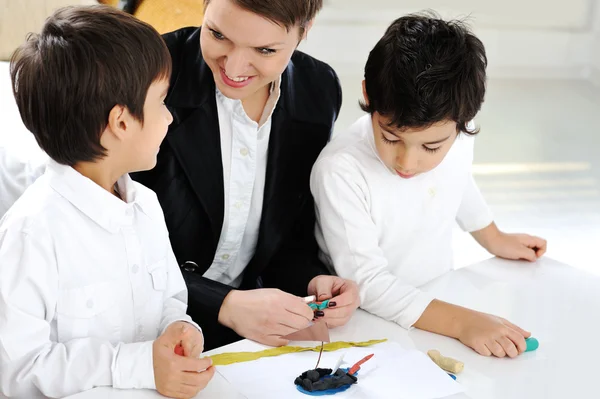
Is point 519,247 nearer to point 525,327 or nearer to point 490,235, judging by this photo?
point 490,235

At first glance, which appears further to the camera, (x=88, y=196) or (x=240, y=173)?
(x=240, y=173)

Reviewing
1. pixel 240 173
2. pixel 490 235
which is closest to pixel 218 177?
pixel 240 173

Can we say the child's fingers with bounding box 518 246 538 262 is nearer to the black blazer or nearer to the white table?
the white table

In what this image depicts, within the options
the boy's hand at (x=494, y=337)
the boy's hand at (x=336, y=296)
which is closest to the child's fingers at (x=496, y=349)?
the boy's hand at (x=494, y=337)

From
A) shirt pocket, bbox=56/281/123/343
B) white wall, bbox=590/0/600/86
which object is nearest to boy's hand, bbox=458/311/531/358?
shirt pocket, bbox=56/281/123/343

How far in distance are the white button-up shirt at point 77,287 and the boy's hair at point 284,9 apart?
1.21 ft

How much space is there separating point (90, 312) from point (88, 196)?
0.55 ft

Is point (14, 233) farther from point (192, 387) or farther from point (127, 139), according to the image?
point (192, 387)

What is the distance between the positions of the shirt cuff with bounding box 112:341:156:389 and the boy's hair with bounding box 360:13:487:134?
613 mm

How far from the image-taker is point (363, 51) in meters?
5.23

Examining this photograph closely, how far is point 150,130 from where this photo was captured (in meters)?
1.22

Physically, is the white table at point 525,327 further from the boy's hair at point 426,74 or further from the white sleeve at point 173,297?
the boy's hair at point 426,74

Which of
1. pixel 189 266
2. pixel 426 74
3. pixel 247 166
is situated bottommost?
pixel 189 266

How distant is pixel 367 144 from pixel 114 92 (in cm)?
58
